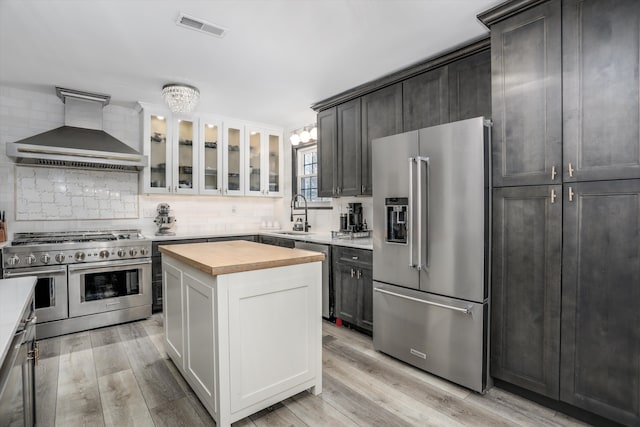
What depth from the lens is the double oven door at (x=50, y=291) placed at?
314 cm

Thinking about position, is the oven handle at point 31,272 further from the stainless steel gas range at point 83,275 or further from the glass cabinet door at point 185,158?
the glass cabinet door at point 185,158

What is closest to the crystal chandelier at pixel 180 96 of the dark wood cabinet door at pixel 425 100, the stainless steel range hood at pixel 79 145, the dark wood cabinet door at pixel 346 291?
the stainless steel range hood at pixel 79 145

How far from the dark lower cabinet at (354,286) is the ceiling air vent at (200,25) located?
214 cm

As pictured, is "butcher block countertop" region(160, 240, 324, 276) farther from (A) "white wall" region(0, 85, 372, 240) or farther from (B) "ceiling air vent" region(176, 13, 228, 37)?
(A) "white wall" region(0, 85, 372, 240)

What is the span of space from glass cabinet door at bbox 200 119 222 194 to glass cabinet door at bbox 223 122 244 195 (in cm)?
10

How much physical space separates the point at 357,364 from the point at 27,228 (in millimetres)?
3792

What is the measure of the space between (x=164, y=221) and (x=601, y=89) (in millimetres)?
4352

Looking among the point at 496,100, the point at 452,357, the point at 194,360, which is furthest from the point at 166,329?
the point at 496,100

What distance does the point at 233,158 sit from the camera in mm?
4816

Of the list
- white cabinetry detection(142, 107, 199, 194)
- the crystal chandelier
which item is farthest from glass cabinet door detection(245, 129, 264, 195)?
the crystal chandelier

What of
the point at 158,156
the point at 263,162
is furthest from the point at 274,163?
the point at 158,156

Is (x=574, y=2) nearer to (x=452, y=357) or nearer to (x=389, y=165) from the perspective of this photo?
(x=389, y=165)

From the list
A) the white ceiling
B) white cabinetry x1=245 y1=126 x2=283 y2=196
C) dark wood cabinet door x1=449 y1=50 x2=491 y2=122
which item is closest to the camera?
the white ceiling

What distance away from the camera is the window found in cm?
484
